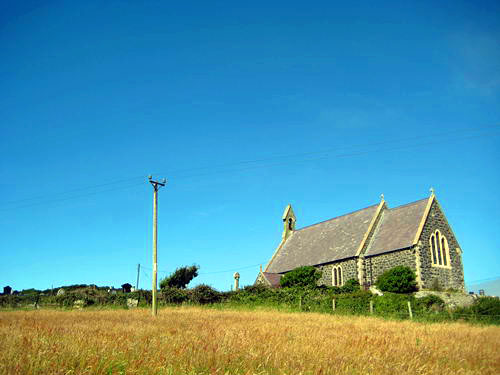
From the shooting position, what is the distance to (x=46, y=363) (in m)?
4.45

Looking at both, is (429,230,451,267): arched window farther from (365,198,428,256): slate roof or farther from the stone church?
(365,198,428,256): slate roof

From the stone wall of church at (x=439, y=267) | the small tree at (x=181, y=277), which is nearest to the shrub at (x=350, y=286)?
the stone wall of church at (x=439, y=267)

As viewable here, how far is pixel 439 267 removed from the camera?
35344 mm

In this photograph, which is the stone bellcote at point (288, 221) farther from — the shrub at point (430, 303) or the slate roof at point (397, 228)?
the shrub at point (430, 303)

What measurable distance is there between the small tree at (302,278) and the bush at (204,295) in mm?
8126

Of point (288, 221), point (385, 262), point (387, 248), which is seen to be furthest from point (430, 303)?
point (288, 221)

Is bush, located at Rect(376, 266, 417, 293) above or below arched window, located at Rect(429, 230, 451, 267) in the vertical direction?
below

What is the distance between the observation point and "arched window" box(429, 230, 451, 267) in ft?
117

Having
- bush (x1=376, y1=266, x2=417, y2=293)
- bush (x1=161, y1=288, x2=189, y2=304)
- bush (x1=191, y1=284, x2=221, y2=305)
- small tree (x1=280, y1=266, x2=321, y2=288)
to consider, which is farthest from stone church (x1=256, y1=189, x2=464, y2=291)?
bush (x1=161, y1=288, x2=189, y2=304)

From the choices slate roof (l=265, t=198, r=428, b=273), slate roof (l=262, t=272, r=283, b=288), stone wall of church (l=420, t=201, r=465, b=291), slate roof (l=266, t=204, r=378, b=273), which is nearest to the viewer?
stone wall of church (l=420, t=201, r=465, b=291)

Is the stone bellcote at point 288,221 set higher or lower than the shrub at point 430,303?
higher

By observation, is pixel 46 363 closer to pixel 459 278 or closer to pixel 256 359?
pixel 256 359

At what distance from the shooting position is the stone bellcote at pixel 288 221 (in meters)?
55.6

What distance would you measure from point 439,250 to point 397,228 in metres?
4.27
